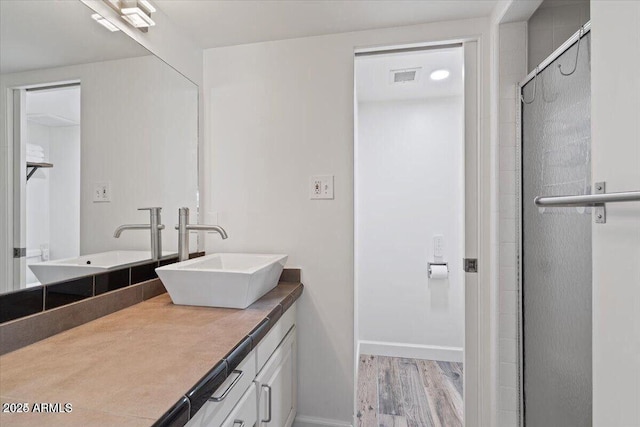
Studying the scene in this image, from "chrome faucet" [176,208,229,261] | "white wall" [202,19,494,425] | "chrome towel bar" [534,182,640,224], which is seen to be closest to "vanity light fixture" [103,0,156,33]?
"white wall" [202,19,494,425]

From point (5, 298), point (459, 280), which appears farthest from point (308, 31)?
point (459, 280)

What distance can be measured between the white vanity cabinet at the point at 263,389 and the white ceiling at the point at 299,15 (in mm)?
1508

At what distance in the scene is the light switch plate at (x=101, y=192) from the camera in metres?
1.16

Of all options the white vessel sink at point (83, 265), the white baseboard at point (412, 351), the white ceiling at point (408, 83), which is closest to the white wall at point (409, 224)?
the white baseboard at point (412, 351)

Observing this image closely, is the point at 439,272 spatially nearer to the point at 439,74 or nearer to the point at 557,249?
the point at 557,249

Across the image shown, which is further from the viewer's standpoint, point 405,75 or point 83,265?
point 405,75

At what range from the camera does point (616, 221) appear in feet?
2.22

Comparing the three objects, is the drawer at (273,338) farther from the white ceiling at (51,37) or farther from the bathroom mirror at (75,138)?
the white ceiling at (51,37)

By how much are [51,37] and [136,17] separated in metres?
0.40

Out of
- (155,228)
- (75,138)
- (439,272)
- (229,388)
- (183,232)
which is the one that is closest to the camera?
(229,388)

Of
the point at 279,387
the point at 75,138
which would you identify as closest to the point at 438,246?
the point at 279,387

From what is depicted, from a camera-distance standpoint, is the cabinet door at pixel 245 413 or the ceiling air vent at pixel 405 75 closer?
the cabinet door at pixel 245 413

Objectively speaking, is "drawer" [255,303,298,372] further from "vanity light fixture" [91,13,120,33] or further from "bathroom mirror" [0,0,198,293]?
"vanity light fixture" [91,13,120,33]

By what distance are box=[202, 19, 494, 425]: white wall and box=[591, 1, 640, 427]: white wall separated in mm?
859
